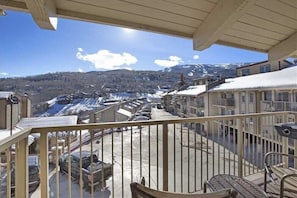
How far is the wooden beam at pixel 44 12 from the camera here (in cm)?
164

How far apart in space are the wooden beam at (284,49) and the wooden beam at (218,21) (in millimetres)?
1212

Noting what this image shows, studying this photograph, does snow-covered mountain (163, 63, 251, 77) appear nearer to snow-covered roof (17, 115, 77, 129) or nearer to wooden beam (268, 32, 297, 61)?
wooden beam (268, 32, 297, 61)

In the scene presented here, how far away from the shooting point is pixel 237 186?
1990 mm

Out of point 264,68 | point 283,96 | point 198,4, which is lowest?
point 283,96

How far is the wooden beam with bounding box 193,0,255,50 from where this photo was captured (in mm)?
1860

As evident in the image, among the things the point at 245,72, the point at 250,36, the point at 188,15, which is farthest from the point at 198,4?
the point at 245,72

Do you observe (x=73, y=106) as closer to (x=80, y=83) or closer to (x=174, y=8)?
(x=80, y=83)

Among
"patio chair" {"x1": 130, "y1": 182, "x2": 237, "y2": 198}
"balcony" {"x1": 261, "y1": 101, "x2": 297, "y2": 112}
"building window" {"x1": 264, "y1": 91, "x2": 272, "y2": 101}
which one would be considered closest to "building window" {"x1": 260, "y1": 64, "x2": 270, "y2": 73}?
"building window" {"x1": 264, "y1": 91, "x2": 272, "y2": 101}

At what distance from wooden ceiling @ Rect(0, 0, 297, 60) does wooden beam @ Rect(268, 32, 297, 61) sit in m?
0.01

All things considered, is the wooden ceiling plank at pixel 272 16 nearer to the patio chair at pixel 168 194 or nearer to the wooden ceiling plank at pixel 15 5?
the patio chair at pixel 168 194

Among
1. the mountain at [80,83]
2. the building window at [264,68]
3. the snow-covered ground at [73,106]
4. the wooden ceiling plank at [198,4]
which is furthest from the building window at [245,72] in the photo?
the wooden ceiling plank at [198,4]

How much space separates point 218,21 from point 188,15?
33 cm

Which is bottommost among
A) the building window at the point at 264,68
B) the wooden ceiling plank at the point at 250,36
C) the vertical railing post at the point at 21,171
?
the vertical railing post at the point at 21,171

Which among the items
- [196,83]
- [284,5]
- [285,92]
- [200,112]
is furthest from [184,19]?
[196,83]
